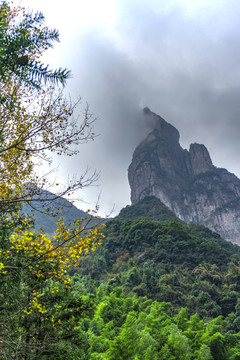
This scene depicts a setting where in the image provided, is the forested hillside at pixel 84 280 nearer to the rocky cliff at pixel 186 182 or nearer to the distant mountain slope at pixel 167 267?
the distant mountain slope at pixel 167 267

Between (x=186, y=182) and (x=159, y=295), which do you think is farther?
(x=186, y=182)

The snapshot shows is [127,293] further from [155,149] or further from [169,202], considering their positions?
[155,149]

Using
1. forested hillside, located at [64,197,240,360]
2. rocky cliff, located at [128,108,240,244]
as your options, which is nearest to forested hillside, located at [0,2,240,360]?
forested hillside, located at [64,197,240,360]

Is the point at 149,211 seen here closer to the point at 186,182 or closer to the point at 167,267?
the point at 167,267

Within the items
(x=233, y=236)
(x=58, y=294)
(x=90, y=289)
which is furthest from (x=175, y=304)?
(x=233, y=236)

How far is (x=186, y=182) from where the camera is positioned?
154 meters

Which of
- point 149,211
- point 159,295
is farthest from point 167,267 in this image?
point 149,211

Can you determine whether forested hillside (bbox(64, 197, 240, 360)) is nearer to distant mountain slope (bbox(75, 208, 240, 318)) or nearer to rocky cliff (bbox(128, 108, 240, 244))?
distant mountain slope (bbox(75, 208, 240, 318))

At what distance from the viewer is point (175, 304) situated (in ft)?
103

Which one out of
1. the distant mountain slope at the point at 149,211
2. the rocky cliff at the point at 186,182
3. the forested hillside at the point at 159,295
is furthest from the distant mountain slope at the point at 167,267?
the rocky cliff at the point at 186,182

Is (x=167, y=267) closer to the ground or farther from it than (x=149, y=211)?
closer to the ground

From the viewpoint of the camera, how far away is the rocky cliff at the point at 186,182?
132 metres

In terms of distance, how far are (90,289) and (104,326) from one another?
1367cm

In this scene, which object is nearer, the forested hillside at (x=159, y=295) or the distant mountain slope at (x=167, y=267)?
the forested hillside at (x=159, y=295)
